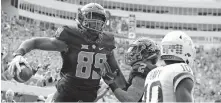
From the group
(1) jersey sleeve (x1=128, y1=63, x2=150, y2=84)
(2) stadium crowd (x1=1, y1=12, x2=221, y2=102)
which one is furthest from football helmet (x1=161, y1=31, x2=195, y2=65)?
(2) stadium crowd (x1=1, y1=12, x2=221, y2=102)

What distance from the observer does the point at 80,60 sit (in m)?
4.55

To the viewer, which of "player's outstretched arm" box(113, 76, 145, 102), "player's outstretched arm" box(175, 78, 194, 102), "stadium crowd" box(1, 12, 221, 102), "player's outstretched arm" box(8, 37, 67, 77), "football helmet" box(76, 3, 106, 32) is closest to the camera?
"player's outstretched arm" box(175, 78, 194, 102)

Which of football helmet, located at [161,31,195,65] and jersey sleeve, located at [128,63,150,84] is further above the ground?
football helmet, located at [161,31,195,65]

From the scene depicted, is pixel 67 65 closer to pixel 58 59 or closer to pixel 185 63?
pixel 185 63

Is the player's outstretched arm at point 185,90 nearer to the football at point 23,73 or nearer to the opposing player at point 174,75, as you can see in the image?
the opposing player at point 174,75

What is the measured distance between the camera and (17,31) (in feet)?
81.9

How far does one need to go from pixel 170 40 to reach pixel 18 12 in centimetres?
3263

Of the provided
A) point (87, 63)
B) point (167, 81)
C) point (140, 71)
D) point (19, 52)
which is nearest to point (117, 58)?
point (87, 63)

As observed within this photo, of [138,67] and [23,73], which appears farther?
[138,67]

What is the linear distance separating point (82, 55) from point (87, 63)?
0.11m

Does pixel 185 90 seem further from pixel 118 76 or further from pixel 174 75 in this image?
pixel 118 76

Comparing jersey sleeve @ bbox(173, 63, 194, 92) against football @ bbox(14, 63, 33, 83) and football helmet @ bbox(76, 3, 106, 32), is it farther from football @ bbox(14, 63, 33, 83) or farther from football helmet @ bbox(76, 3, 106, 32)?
football helmet @ bbox(76, 3, 106, 32)

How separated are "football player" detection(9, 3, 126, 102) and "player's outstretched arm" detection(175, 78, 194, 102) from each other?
1.53 m

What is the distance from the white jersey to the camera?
3.27 metres
